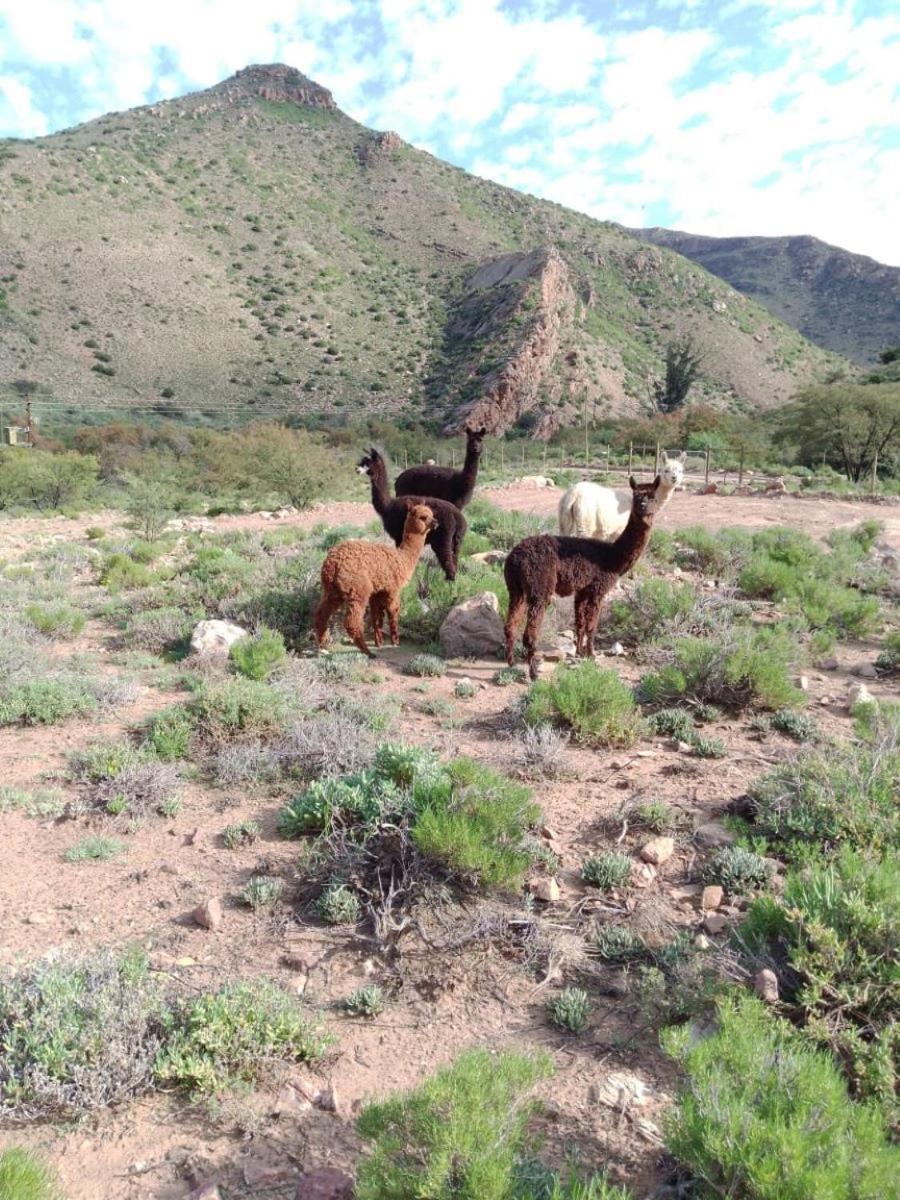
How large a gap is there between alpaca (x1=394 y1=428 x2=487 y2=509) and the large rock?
2608 mm

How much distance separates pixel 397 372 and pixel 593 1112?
55961 millimetres

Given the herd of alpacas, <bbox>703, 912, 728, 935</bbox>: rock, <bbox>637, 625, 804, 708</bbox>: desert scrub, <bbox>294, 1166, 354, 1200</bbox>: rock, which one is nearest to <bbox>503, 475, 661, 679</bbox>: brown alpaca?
the herd of alpacas

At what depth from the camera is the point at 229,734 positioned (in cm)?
584

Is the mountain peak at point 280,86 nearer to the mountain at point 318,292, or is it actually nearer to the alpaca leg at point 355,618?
the mountain at point 318,292

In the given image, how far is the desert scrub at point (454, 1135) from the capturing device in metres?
1.89

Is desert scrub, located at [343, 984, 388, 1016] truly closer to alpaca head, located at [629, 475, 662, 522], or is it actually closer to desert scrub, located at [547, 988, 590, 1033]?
desert scrub, located at [547, 988, 590, 1033]

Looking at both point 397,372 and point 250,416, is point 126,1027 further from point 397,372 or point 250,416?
point 397,372

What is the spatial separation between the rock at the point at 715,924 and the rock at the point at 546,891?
2.56ft

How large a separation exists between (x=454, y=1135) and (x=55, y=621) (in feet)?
27.8

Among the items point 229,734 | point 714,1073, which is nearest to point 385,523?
point 229,734

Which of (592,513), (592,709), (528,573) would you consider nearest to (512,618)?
(528,573)

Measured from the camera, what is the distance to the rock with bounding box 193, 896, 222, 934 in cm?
371

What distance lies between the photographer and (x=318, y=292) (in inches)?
2309

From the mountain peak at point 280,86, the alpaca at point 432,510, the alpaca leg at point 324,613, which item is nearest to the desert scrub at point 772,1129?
the alpaca leg at point 324,613
